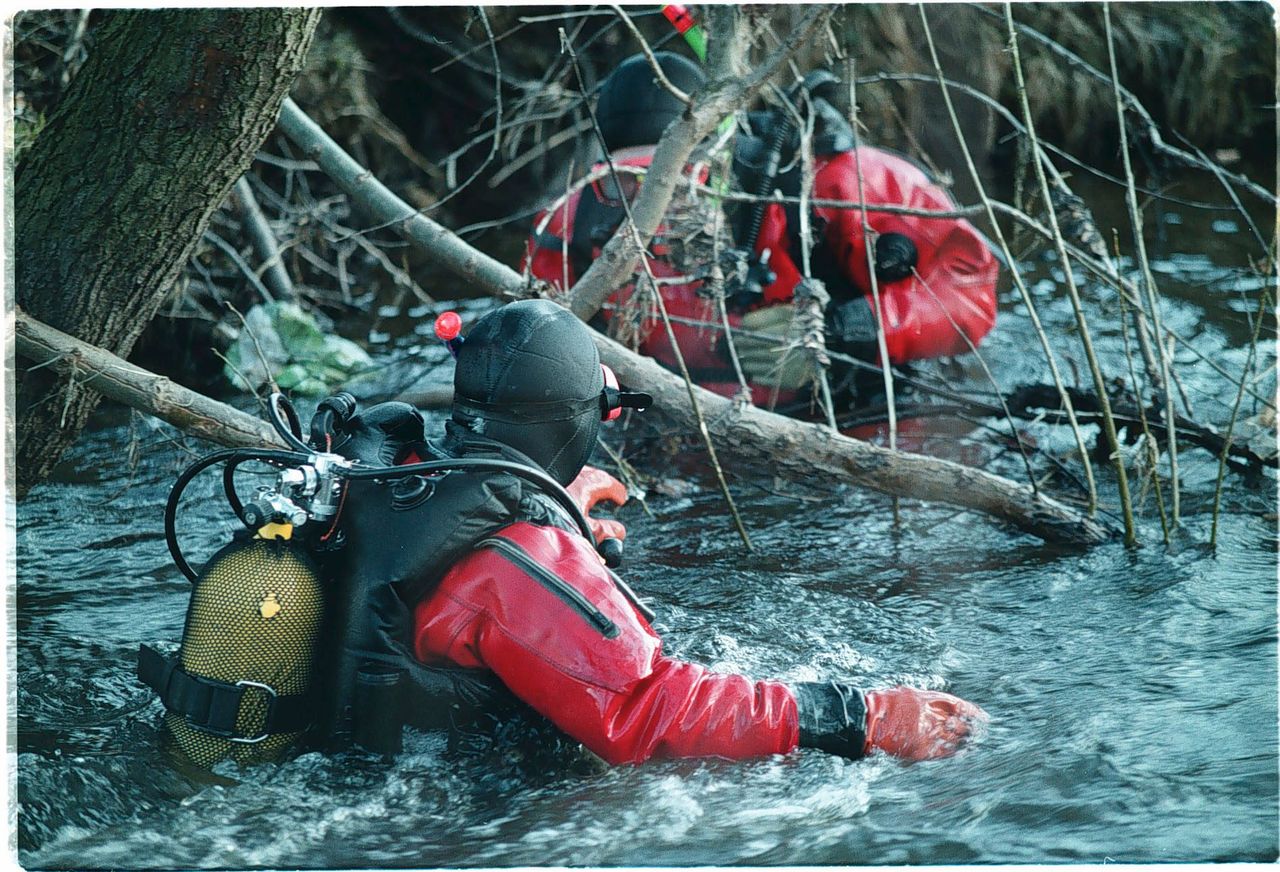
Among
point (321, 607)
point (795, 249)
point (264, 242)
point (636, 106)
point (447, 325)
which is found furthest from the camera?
point (264, 242)

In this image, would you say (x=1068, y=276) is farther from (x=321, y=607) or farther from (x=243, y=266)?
(x=243, y=266)

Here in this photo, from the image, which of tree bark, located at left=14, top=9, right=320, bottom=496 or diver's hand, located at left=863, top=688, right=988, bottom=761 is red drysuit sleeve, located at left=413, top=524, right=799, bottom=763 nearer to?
diver's hand, located at left=863, top=688, right=988, bottom=761

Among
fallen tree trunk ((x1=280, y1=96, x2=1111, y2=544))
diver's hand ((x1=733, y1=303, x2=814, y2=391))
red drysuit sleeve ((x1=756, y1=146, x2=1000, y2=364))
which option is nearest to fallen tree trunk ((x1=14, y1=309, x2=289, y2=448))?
fallen tree trunk ((x1=280, y1=96, x2=1111, y2=544))

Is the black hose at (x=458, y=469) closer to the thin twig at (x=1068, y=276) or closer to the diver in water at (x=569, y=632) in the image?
the diver in water at (x=569, y=632)

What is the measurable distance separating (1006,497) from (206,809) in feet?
7.55

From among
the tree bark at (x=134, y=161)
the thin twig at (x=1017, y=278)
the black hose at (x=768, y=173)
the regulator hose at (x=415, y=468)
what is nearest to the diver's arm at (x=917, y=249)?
the black hose at (x=768, y=173)

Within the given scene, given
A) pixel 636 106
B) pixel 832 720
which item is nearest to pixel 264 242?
pixel 636 106

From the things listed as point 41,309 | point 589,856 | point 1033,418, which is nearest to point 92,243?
point 41,309

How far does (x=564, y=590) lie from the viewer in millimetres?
2193

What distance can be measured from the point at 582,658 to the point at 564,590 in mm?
124

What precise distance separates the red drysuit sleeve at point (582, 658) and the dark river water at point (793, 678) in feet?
0.56

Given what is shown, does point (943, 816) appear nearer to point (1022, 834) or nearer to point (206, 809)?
point (1022, 834)

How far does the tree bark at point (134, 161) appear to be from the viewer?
3.05 metres

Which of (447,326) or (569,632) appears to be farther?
(447,326)
